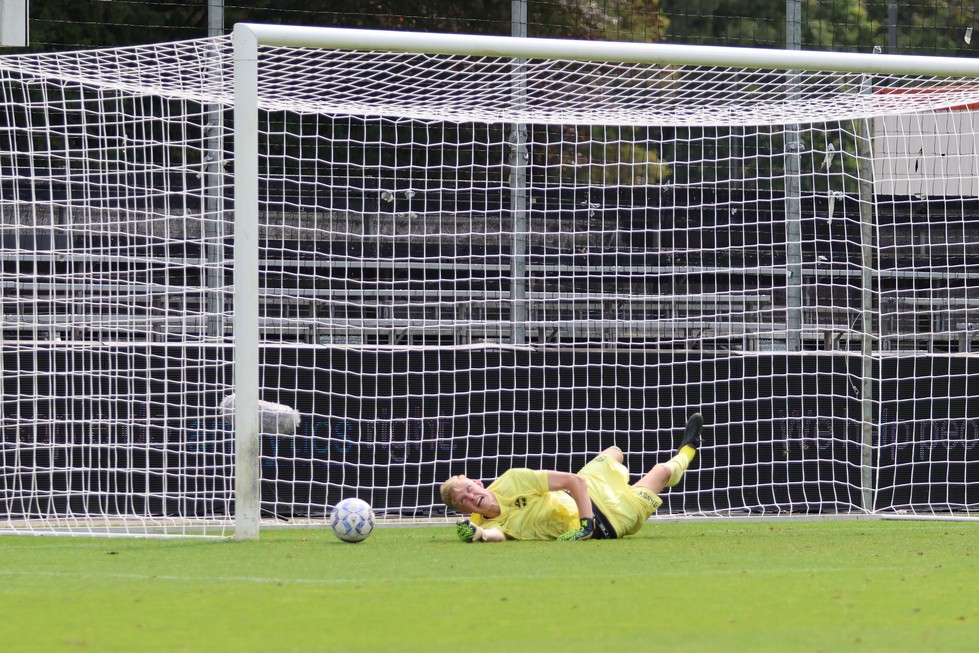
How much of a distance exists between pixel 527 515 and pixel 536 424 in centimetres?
244

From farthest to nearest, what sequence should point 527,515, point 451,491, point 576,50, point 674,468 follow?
point 674,468, point 576,50, point 527,515, point 451,491

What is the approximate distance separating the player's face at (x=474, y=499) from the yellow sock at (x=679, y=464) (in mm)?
1223

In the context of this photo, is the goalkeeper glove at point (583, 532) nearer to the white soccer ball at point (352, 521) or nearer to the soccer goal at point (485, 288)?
the white soccer ball at point (352, 521)

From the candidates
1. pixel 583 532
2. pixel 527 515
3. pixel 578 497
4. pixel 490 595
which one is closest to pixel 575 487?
pixel 578 497

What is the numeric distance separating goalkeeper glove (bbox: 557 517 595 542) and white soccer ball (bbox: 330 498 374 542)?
1125 mm

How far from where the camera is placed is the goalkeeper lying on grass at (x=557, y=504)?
760 centimetres

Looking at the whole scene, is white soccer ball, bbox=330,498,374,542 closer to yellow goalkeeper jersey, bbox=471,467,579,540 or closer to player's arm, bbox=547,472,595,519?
yellow goalkeeper jersey, bbox=471,467,579,540

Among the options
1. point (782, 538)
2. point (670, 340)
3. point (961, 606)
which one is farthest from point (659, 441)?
point (961, 606)

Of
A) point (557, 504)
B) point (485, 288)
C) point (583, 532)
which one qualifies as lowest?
point (583, 532)

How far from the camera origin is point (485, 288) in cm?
1097

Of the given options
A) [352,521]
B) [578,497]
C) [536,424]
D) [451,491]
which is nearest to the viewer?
[451,491]

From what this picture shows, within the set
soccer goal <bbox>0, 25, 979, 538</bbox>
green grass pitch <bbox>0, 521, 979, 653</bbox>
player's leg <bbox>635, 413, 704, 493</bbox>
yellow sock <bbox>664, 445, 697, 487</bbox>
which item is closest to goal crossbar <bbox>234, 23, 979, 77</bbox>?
soccer goal <bbox>0, 25, 979, 538</bbox>

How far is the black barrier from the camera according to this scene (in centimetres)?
958

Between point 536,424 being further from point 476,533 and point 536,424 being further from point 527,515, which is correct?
point 476,533
